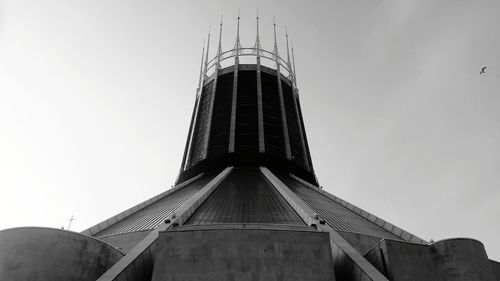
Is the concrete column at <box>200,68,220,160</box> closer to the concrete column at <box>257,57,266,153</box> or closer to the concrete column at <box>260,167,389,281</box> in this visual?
the concrete column at <box>257,57,266,153</box>

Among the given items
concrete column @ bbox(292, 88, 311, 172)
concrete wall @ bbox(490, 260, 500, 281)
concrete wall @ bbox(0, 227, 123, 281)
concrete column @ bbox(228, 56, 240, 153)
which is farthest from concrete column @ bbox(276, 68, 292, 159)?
concrete wall @ bbox(0, 227, 123, 281)

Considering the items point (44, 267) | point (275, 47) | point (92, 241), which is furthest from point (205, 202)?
point (275, 47)

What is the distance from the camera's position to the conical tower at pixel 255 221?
1374 centimetres

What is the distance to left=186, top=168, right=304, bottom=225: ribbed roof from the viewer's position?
18719 mm

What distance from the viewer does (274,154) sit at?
103ft

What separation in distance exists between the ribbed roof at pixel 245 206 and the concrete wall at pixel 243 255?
3.82 metres

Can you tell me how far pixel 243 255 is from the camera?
13.8 meters

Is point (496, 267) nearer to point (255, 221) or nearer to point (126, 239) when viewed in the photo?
point (255, 221)

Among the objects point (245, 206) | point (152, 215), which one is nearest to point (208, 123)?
point (152, 215)

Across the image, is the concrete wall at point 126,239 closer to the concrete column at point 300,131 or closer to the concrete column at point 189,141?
the concrete column at point 189,141

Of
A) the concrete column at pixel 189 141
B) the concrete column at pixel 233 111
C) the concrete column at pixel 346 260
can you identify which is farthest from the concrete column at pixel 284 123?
the concrete column at pixel 346 260

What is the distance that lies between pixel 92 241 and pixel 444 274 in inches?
518

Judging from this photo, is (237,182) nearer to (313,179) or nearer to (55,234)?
(313,179)

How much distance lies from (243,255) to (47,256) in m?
6.74
